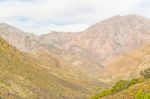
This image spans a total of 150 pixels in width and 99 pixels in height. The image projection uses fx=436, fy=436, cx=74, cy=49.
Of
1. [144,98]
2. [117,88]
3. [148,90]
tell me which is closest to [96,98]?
[117,88]

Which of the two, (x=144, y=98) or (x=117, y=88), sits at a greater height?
(x=144, y=98)

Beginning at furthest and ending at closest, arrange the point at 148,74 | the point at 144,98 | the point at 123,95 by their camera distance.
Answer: the point at 148,74, the point at 123,95, the point at 144,98

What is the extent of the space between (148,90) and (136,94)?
10.7ft

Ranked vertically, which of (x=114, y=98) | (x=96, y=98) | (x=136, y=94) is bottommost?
(x=96, y=98)

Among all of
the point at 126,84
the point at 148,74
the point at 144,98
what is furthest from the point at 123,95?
the point at 148,74

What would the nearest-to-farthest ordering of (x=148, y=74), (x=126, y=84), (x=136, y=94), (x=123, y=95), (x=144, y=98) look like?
(x=144, y=98), (x=136, y=94), (x=123, y=95), (x=126, y=84), (x=148, y=74)

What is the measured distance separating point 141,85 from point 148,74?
40.3 metres

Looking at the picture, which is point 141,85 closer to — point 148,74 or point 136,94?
point 136,94

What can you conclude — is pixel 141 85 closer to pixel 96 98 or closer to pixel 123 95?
pixel 123 95

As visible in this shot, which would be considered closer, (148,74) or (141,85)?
(141,85)

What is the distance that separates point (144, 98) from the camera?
74688 mm

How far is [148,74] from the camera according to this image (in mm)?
128000

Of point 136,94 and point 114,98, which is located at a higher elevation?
point 136,94

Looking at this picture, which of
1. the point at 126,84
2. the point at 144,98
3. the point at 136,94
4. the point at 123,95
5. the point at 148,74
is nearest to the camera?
the point at 144,98
